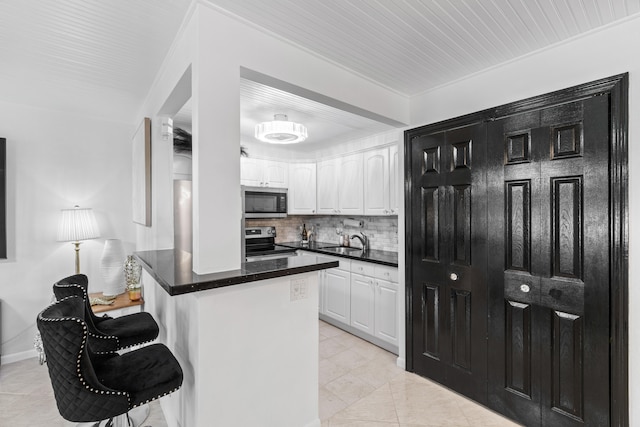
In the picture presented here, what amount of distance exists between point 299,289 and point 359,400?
3.95ft

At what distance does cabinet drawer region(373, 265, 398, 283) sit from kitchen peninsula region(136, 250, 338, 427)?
A: 1.48 meters

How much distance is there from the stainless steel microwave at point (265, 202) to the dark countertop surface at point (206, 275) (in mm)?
2199

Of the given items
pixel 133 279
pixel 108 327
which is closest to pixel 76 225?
pixel 133 279

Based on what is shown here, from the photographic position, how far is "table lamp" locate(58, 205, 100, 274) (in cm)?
288

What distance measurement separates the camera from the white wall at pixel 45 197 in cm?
290

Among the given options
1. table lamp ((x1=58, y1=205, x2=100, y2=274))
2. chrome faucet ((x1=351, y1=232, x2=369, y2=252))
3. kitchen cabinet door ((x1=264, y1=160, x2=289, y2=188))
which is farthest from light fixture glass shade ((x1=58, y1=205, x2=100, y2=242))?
chrome faucet ((x1=351, y1=232, x2=369, y2=252))

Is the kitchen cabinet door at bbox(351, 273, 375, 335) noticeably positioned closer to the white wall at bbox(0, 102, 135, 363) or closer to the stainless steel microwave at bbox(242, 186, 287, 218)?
the stainless steel microwave at bbox(242, 186, 287, 218)

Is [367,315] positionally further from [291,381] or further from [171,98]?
[171,98]

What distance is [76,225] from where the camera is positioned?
2922 mm

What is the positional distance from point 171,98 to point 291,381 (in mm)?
1956

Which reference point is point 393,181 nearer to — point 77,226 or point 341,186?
point 341,186

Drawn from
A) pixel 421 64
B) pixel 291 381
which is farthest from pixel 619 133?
pixel 291 381

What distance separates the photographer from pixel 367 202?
387 cm

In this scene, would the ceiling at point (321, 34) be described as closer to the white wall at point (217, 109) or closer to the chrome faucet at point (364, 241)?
the white wall at point (217, 109)
